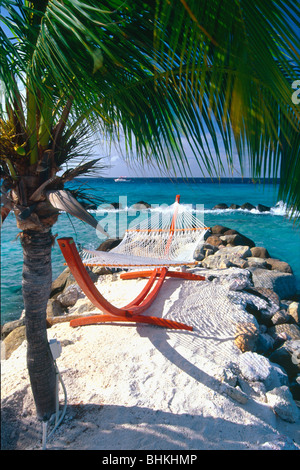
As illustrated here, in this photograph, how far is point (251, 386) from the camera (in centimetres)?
202

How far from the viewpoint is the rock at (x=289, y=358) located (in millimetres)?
2461

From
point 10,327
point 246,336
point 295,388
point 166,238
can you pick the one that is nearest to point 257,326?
point 246,336

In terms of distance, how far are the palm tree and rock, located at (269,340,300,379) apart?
1.89 meters

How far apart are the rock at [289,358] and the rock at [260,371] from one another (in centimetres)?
25

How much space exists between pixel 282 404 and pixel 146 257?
5.15 ft

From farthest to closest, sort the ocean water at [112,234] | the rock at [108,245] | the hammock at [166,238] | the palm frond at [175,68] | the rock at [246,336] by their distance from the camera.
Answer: the rock at [108,245], the ocean water at [112,234], the hammock at [166,238], the rock at [246,336], the palm frond at [175,68]

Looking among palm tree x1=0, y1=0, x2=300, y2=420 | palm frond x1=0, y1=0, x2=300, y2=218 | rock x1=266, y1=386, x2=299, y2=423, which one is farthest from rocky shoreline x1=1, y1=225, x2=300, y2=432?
palm frond x1=0, y1=0, x2=300, y2=218

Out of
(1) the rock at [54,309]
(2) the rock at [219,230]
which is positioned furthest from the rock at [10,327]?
(2) the rock at [219,230]

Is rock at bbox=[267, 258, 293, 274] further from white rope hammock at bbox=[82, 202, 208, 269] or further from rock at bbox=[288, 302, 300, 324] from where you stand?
white rope hammock at bbox=[82, 202, 208, 269]

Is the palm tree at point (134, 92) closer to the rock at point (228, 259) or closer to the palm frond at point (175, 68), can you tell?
the palm frond at point (175, 68)

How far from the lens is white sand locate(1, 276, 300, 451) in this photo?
1.52m

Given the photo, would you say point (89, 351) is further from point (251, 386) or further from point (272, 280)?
point (272, 280)

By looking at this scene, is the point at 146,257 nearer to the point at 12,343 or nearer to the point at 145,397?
the point at 145,397

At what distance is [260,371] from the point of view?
2115mm
